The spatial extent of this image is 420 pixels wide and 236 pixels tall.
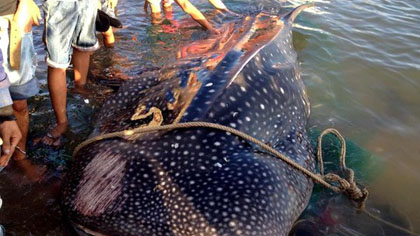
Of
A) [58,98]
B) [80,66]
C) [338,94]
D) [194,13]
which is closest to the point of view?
[58,98]

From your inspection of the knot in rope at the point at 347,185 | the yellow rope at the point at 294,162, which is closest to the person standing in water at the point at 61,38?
the yellow rope at the point at 294,162

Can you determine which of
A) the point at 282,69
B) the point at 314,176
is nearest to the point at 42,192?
the point at 314,176

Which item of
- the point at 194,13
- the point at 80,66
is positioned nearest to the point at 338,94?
the point at 194,13

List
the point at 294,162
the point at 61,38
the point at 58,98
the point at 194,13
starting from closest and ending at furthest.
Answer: the point at 294,162 → the point at 61,38 → the point at 58,98 → the point at 194,13

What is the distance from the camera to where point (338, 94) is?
18.0ft

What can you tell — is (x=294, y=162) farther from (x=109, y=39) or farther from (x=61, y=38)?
(x=109, y=39)

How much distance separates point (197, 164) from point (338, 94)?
3.40 metres

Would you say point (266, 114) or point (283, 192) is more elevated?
point (266, 114)

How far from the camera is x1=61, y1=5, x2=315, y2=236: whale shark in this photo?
8.45 ft

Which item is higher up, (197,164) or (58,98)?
(197,164)

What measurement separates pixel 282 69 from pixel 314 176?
4.48ft

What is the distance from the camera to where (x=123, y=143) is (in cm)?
299

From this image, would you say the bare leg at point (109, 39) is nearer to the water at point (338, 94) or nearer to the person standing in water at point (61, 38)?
the water at point (338, 94)

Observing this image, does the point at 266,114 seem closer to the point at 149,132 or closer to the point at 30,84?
the point at 149,132
